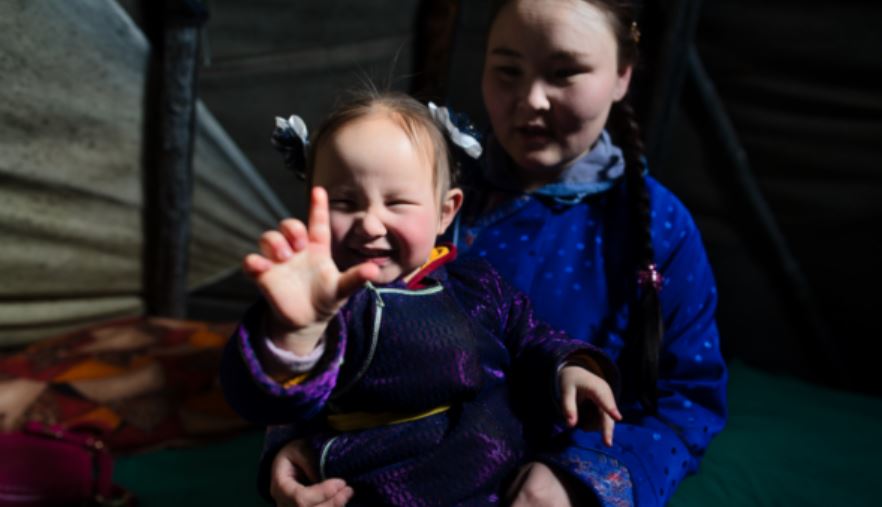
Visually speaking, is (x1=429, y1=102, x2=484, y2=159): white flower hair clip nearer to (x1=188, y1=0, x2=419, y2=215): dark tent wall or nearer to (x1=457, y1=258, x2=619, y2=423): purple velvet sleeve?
(x1=457, y1=258, x2=619, y2=423): purple velvet sleeve

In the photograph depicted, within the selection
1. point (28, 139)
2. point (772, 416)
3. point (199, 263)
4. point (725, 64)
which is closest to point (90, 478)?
point (28, 139)

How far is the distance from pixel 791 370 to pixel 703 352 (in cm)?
146

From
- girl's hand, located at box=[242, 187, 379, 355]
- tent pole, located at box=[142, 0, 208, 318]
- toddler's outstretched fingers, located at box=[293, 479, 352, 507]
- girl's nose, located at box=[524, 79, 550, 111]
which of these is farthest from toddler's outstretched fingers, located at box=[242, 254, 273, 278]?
tent pole, located at box=[142, 0, 208, 318]

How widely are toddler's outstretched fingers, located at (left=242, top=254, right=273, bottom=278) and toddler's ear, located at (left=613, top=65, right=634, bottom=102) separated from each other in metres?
0.83

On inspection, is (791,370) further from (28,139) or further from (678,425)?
(28,139)

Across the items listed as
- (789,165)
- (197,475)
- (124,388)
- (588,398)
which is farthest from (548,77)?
(789,165)

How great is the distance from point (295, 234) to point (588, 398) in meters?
0.48

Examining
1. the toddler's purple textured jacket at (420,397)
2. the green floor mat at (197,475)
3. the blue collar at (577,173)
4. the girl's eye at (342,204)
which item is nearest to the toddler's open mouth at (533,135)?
the blue collar at (577,173)

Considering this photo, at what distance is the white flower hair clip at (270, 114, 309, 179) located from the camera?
44.8 inches

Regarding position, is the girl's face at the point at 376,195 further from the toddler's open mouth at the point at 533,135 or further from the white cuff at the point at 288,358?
the toddler's open mouth at the point at 533,135

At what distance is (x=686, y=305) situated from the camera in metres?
1.36

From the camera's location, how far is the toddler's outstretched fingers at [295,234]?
0.80 m

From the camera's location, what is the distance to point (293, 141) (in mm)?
1152

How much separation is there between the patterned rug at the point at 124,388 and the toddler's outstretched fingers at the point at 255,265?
1.17 m
